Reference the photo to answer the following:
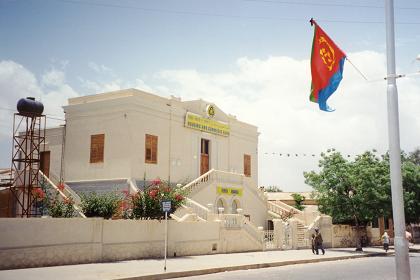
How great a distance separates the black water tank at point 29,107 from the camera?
27734 millimetres

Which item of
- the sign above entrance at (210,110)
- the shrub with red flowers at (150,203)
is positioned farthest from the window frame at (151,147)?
the shrub with red flowers at (150,203)

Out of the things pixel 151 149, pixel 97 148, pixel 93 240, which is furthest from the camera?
pixel 151 149

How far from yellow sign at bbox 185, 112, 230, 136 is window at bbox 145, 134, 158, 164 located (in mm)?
3542

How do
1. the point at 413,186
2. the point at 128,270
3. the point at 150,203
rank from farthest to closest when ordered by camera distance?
the point at 413,186
the point at 150,203
the point at 128,270

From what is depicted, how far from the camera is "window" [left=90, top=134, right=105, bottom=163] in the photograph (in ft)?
94.8

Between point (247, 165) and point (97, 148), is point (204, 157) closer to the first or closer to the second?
point (247, 165)

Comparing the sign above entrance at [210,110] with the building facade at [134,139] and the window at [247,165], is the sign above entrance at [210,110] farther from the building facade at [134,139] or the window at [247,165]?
the window at [247,165]

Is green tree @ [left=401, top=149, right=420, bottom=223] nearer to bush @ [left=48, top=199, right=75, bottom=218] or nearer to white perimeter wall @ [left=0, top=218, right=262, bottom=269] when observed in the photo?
white perimeter wall @ [left=0, top=218, right=262, bottom=269]

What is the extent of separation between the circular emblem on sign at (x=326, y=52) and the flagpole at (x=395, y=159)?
8.04 ft

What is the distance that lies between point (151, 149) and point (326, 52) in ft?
65.5

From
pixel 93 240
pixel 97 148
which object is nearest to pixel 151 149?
pixel 97 148

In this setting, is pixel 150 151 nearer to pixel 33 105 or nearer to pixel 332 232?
pixel 33 105

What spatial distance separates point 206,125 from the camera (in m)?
34.3

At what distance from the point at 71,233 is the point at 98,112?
1339 cm
